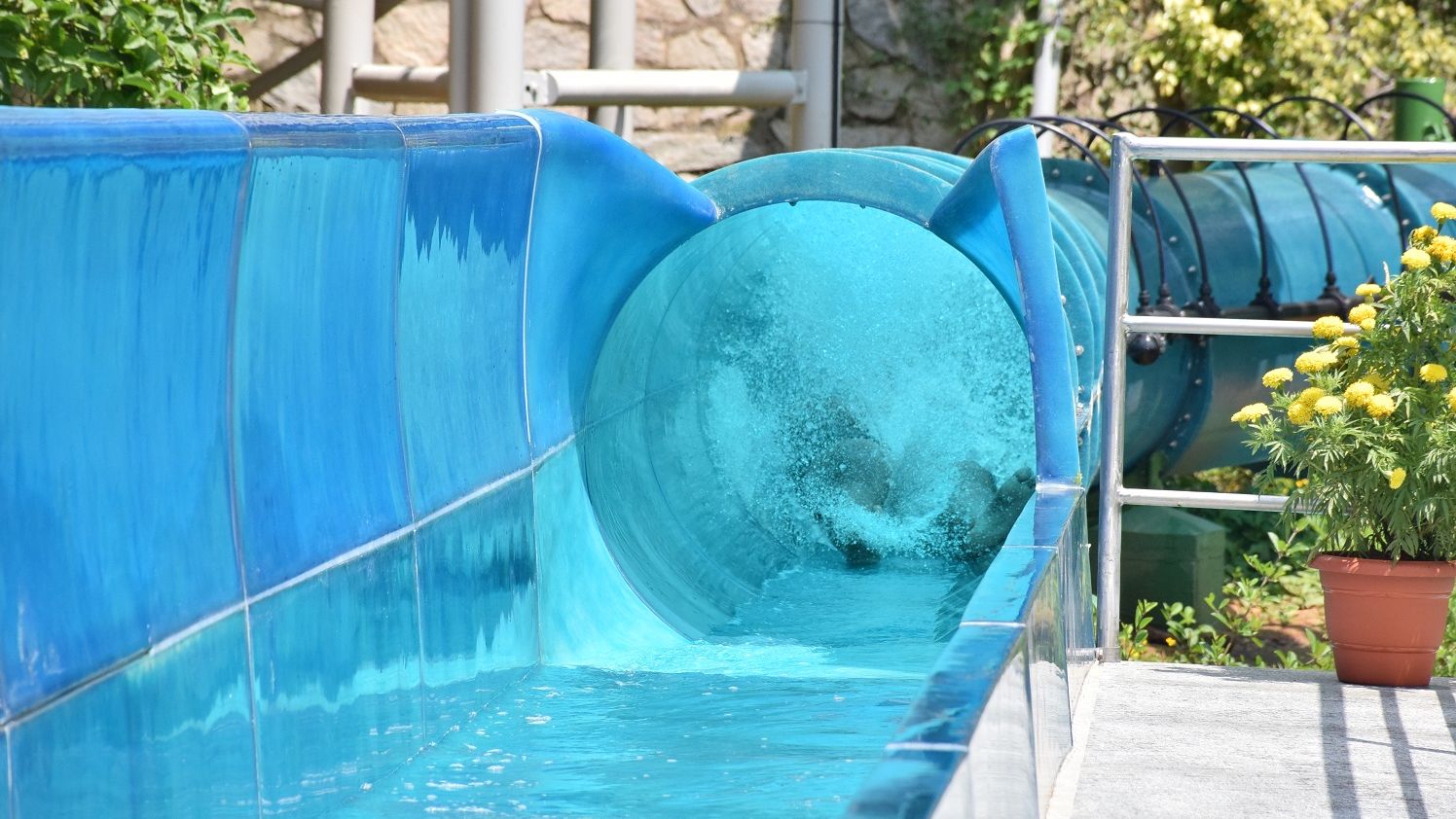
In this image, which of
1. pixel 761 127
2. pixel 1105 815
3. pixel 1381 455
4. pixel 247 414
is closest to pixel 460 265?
pixel 247 414

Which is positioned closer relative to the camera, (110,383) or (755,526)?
(110,383)

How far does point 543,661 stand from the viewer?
339cm

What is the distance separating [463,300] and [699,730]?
3.02 feet

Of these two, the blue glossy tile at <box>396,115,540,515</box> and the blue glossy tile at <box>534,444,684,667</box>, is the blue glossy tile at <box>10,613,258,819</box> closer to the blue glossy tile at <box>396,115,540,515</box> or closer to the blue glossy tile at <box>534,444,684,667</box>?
the blue glossy tile at <box>396,115,540,515</box>

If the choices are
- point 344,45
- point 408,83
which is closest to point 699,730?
point 408,83

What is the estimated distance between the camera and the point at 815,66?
7172mm

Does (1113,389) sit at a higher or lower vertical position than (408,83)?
lower

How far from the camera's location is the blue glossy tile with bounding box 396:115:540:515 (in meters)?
2.79

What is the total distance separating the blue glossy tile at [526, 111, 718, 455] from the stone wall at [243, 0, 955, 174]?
4185 millimetres

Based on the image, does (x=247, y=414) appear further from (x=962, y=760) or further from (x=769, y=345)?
(x=769, y=345)

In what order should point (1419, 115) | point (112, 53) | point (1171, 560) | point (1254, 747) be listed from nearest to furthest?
1. point (1254, 747)
2. point (112, 53)
3. point (1171, 560)
4. point (1419, 115)

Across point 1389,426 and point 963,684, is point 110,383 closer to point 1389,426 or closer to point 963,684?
point 963,684

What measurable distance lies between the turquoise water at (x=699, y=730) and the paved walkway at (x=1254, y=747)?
1.37 feet

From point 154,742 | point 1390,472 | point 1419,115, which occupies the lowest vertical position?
point 154,742
